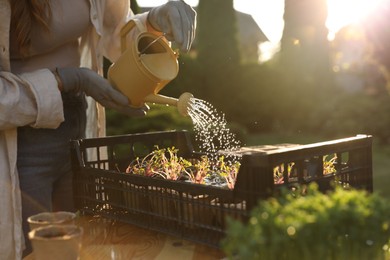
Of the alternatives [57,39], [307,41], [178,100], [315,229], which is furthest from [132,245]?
[307,41]

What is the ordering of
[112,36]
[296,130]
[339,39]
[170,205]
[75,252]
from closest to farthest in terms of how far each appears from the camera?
[75,252] → [170,205] → [112,36] → [296,130] → [339,39]

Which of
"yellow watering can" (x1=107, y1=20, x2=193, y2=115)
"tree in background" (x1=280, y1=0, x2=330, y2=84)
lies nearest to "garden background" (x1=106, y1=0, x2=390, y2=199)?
"tree in background" (x1=280, y1=0, x2=330, y2=84)

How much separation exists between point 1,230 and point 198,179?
70 cm

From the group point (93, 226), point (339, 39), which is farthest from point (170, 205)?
point (339, 39)

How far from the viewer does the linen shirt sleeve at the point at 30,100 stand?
1.77 m

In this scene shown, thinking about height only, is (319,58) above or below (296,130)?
above

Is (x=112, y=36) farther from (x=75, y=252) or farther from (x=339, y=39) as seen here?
(x=339, y=39)

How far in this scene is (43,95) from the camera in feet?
6.02

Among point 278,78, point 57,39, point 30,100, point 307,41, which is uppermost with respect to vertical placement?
point 307,41

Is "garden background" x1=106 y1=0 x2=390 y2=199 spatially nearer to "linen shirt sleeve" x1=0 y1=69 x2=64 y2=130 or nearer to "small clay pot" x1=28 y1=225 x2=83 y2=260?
"linen shirt sleeve" x1=0 y1=69 x2=64 y2=130

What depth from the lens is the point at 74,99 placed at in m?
2.13

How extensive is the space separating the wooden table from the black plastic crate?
2.3 inches

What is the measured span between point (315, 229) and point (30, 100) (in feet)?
3.84

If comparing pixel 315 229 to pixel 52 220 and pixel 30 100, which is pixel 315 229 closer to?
pixel 52 220
